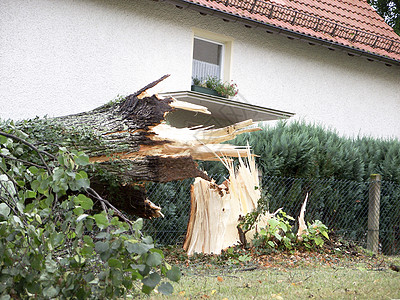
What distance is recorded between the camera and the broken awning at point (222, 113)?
1064 centimetres

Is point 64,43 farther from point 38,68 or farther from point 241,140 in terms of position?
point 241,140

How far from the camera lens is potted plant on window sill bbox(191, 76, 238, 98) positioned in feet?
38.9

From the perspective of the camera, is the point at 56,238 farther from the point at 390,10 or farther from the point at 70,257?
the point at 390,10

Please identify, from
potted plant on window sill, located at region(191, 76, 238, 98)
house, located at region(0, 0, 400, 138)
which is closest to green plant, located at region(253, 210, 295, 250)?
house, located at region(0, 0, 400, 138)

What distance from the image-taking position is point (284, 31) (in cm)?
1266

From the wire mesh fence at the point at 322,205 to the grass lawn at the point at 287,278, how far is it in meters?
1.15

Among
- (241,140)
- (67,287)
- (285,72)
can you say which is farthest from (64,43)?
(67,287)

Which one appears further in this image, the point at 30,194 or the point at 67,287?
the point at 30,194

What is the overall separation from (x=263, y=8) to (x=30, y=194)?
10697mm

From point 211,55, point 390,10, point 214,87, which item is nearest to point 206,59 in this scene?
point 211,55

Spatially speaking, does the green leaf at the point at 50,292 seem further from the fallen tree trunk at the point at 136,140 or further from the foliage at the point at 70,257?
the fallen tree trunk at the point at 136,140

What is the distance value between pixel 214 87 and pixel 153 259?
9704mm

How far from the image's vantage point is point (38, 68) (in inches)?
389

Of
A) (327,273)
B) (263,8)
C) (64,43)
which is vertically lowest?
(327,273)
